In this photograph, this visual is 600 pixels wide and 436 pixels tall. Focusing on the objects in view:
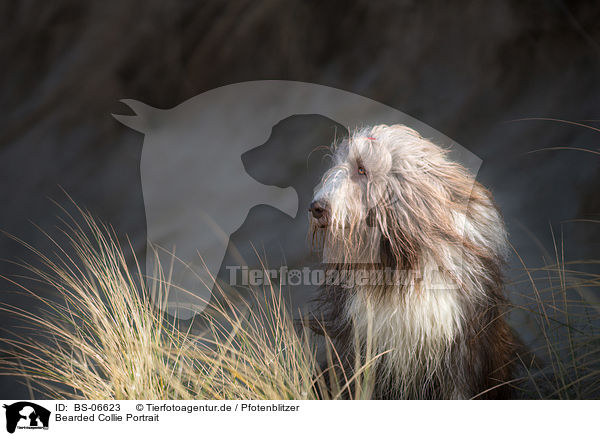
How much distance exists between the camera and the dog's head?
150cm

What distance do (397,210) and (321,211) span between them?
202mm

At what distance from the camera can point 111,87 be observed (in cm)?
187

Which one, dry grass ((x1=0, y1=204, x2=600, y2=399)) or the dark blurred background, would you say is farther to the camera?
the dark blurred background

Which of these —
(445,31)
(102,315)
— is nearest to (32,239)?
(102,315)

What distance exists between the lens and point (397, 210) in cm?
151

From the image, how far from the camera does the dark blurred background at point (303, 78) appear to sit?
1.74m

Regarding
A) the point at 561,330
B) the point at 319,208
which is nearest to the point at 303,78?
the point at 319,208

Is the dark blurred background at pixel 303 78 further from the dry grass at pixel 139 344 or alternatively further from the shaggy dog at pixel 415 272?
the shaggy dog at pixel 415 272
